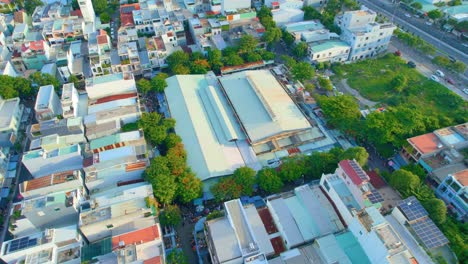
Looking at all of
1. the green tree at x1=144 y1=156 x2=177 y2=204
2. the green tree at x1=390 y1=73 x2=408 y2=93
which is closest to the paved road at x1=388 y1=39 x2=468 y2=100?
the green tree at x1=390 y1=73 x2=408 y2=93

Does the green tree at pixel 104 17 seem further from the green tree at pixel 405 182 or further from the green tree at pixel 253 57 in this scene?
the green tree at pixel 405 182

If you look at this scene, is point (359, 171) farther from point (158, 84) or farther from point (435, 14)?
point (435, 14)

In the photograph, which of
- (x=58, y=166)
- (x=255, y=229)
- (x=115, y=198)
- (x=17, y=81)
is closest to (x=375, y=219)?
(x=255, y=229)

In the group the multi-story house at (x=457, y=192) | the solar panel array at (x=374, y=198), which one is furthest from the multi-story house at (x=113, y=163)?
the multi-story house at (x=457, y=192)

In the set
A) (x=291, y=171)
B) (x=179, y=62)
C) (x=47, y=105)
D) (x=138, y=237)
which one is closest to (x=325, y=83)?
(x=291, y=171)

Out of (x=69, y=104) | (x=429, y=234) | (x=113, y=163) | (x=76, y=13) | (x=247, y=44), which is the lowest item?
Answer: (x=429, y=234)

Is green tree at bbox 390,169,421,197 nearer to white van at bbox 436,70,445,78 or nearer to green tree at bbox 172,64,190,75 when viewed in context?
white van at bbox 436,70,445,78

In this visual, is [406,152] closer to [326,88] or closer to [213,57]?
[326,88]
